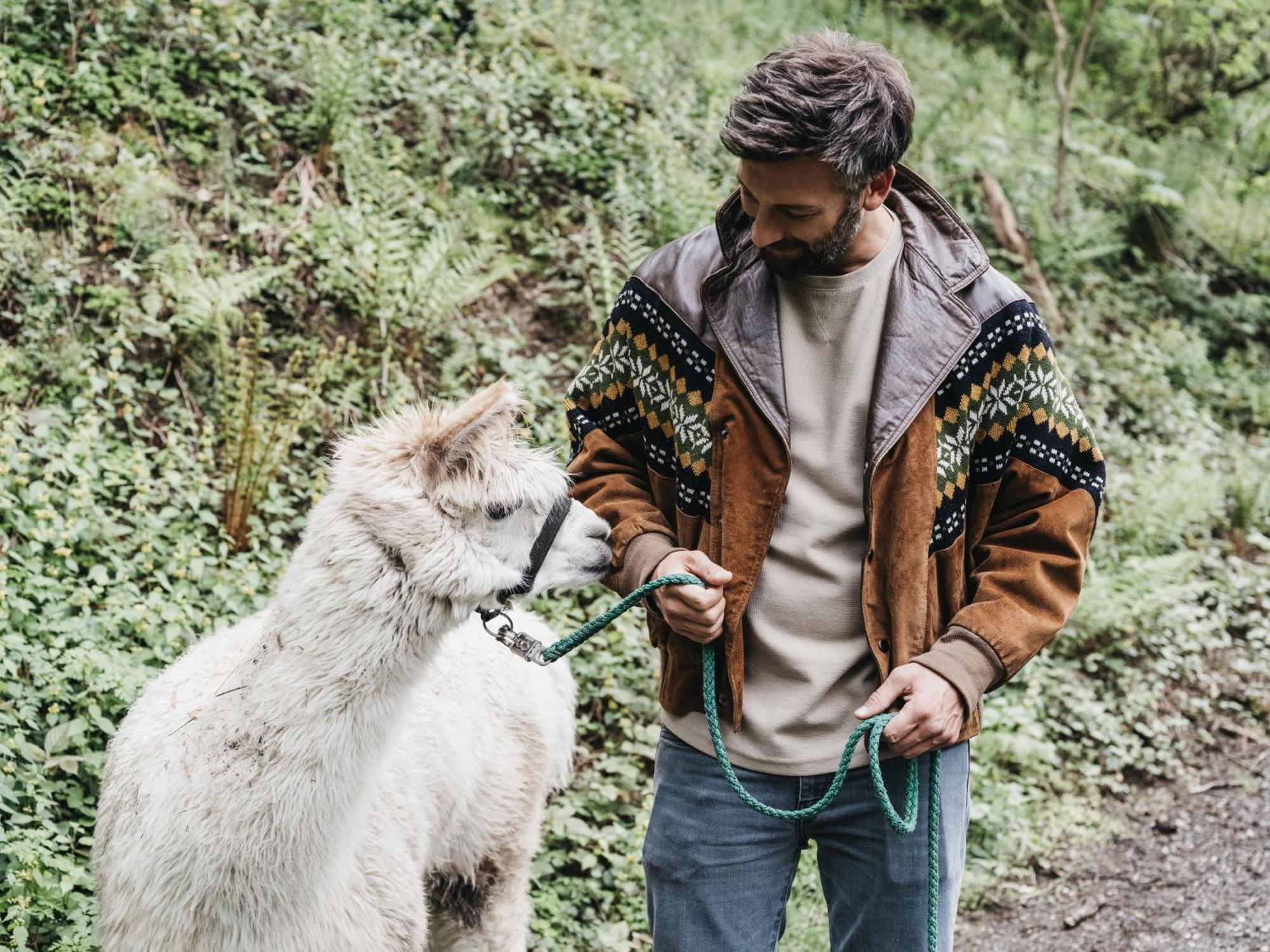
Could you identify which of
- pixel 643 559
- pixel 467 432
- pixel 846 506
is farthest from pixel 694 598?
pixel 467 432

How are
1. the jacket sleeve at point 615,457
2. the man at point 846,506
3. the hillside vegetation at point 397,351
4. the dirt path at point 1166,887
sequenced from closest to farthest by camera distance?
the man at point 846,506
the jacket sleeve at point 615,457
the hillside vegetation at point 397,351
the dirt path at point 1166,887

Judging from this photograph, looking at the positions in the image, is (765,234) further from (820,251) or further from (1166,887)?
(1166,887)

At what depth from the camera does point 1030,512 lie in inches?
91.5

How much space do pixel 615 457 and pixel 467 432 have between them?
378 millimetres

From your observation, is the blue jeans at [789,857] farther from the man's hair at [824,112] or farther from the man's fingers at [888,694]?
the man's hair at [824,112]

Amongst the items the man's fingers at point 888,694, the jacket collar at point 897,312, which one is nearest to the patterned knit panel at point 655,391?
the jacket collar at point 897,312

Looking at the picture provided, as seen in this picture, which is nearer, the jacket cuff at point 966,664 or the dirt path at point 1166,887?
the jacket cuff at point 966,664

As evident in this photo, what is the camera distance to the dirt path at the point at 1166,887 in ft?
14.8

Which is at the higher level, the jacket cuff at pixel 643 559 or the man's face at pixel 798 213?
the man's face at pixel 798 213

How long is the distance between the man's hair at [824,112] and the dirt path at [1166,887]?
11.5ft

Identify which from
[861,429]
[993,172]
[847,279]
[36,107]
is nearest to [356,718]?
[861,429]

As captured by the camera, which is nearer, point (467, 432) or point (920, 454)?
point (920, 454)

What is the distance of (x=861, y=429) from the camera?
2.29 meters

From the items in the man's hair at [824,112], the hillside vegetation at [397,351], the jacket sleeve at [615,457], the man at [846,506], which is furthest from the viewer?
the hillside vegetation at [397,351]
